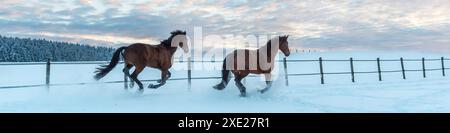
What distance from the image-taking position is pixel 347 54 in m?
59.4

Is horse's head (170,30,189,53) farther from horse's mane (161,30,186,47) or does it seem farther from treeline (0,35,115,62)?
treeline (0,35,115,62)

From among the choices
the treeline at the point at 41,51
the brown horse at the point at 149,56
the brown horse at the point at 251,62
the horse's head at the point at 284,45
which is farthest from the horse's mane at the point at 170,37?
the treeline at the point at 41,51

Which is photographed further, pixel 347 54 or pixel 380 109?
pixel 347 54

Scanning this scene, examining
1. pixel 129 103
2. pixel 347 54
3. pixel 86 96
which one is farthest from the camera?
pixel 347 54

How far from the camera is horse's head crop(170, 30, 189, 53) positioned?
9156 millimetres

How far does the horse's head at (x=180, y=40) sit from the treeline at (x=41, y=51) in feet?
142

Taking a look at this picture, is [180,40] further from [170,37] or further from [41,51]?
[41,51]

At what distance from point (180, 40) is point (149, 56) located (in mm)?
1009

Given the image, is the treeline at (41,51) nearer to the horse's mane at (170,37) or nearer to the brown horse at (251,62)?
the horse's mane at (170,37)

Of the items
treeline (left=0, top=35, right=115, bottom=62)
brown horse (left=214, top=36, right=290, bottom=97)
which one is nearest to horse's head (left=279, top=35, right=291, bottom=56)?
brown horse (left=214, top=36, right=290, bottom=97)

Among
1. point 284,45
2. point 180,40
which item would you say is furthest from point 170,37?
point 284,45
